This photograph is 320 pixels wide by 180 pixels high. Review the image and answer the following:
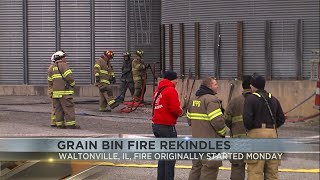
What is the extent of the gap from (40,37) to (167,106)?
846 cm

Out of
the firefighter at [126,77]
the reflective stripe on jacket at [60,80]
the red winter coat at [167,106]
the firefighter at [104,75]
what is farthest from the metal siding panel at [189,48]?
the firefighter at [126,77]

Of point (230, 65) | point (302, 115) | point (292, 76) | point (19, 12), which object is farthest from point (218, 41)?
point (19, 12)

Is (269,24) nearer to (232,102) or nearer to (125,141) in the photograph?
(232,102)

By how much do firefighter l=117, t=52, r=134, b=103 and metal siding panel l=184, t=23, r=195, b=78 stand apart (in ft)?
14.9

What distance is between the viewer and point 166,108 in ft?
18.2

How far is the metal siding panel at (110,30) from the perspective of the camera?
13.1 metres

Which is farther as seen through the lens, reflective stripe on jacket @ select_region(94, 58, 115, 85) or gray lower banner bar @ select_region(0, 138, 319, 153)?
reflective stripe on jacket @ select_region(94, 58, 115, 85)

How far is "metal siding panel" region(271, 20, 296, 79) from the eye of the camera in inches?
158

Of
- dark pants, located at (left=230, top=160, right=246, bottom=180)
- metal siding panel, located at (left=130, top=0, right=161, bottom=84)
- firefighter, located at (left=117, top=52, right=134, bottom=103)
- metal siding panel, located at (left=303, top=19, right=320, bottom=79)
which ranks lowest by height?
dark pants, located at (left=230, top=160, right=246, bottom=180)

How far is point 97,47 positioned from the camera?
1363 cm

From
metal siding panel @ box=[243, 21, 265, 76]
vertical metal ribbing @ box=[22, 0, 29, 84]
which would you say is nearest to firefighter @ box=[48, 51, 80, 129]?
vertical metal ribbing @ box=[22, 0, 29, 84]

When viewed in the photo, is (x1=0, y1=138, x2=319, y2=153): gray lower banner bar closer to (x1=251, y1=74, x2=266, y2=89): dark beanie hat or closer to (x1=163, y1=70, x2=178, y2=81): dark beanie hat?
(x1=251, y1=74, x2=266, y2=89): dark beanie hat

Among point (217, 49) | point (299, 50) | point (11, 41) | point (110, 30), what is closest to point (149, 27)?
point (217, 49)

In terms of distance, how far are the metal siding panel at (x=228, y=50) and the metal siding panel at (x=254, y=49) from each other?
4.9 inches
